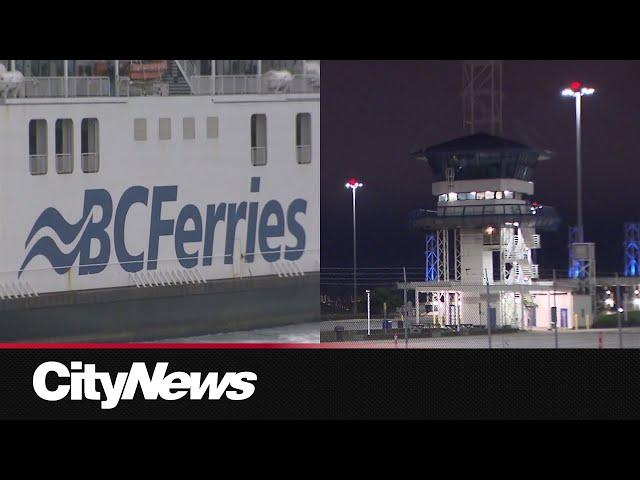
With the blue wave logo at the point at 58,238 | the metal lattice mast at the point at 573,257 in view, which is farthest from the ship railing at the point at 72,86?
the metal lattice mast at the point at 573,257

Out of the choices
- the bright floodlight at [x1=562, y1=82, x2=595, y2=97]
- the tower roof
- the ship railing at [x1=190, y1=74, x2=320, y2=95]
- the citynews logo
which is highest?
the ship railing at [x1=190, y1=74, x2=320, y2=95]

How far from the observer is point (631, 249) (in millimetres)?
14898

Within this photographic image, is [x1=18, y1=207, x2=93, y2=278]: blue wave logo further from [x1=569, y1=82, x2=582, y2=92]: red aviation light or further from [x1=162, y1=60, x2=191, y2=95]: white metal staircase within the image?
[x1=569, y1=82, x2=582, y2=92]: red aviation light

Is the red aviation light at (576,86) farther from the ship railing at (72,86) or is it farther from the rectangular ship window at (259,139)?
the ship railing at (72,86)

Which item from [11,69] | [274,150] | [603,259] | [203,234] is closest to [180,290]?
[203,234]

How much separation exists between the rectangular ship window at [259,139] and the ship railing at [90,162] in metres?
1.58

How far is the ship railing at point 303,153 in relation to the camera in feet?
49.6

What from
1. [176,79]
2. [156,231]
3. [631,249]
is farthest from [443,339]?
[176,79]

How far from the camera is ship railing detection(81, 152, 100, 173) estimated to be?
15312 millimetres

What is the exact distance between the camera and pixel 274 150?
1513cm

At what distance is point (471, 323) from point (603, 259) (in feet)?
4.73

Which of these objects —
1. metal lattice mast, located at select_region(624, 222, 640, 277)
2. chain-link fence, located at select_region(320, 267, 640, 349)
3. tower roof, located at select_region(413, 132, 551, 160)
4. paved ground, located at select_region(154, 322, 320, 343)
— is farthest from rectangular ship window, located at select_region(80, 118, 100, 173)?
metal lattice mast, located at select_region(624, 222, 640, 277)

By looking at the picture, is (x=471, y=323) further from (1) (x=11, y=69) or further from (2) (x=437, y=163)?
(1) (x=11, y=69)

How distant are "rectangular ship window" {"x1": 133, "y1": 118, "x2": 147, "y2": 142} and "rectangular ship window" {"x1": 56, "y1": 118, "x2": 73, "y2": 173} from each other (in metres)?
0.68
